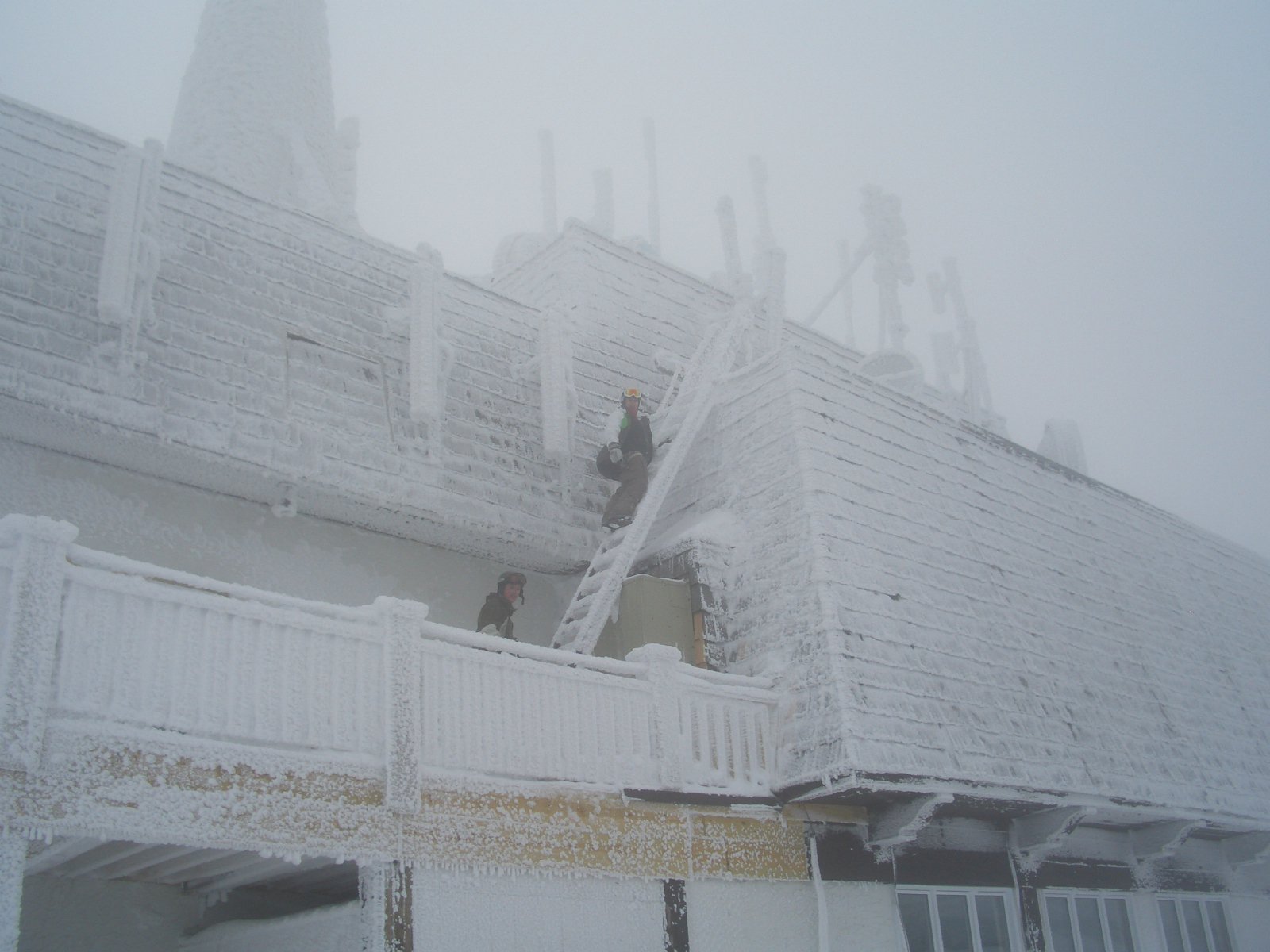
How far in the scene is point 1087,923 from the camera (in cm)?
1242

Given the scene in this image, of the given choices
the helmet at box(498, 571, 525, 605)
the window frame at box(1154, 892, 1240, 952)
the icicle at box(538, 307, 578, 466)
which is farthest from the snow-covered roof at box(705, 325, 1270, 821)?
the helmet at box(498, 571, 525, 605)

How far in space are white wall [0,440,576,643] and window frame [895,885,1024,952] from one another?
15.8ft

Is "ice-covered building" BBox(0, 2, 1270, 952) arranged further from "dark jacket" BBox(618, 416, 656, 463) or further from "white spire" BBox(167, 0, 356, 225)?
"dark jacket" BBox(618, 416, 656, 463)

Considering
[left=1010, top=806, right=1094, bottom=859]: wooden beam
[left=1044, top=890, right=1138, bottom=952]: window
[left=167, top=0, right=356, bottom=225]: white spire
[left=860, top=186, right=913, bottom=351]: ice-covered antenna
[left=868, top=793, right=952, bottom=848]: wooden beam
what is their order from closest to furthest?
[left=868, top=793, right=952, bottom=848]: wooden beam
[left=1010, top=806, right=1094, bottom=859]: wooden beam
[left=1044, top=890, right=1138, bottom=952]: window
[left=167, top=0, right=356, bottom=225]: white spire
[left=860, top=186, right=913, bottom=351]: ice-covered antenna

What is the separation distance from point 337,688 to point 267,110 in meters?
11.1

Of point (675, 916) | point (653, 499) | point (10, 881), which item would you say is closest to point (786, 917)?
point (675, 916)

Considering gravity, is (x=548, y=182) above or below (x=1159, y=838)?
above

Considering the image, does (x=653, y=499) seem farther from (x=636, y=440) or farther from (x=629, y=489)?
→ (x=636, y=440)

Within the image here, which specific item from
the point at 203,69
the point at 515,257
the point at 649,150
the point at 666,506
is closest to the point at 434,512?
the point at 666,506

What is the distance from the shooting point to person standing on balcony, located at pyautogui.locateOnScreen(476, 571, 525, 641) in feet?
35.8

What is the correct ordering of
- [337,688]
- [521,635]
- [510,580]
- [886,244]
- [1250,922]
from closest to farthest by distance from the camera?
[337,688], [510,580], [521,635], [1250,922], [886,244]

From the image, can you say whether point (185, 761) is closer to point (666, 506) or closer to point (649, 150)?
point (666, 506)

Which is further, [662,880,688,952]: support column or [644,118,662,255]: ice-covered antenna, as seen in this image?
[644,118,662,255]: ice-covered antenna

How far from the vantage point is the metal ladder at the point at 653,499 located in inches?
434
